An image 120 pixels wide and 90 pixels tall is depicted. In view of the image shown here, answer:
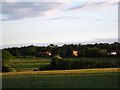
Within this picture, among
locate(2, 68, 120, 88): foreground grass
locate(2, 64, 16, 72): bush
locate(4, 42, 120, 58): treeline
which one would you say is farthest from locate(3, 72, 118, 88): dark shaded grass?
locate(4, 42, 120, 58): treeline

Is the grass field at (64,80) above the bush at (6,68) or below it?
above

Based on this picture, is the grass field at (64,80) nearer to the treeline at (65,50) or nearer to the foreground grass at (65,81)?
the foreground grass at (65,81)

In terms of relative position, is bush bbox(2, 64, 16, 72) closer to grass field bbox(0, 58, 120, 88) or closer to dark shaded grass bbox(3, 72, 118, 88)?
grass field bbox(0, 58, 120, 88)

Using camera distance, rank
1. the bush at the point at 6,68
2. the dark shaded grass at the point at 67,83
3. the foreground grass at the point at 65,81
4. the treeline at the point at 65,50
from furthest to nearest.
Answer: the treeline at the point at 65,50
the bush at the point at 6,68
the foreground grass at the point at 65,81
the dark shaded grass at the point at 67,83

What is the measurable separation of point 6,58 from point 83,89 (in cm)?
2506

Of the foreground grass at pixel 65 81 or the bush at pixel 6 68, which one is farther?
the bush at pixel 6 68

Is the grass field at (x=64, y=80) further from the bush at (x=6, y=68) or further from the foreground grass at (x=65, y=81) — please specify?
the bush at (x=6, y=68)

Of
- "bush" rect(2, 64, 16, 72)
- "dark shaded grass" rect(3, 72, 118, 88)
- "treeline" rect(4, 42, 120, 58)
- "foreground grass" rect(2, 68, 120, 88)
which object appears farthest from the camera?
"treeline" rect(4, 42, 120, 58)

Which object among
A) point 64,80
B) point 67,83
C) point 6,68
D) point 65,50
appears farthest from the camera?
point 65,50

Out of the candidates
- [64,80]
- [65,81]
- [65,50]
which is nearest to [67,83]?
[65,81]

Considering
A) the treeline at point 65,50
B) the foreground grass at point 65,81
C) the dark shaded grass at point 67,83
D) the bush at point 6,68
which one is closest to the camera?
the dark shaded grass at point 67,83

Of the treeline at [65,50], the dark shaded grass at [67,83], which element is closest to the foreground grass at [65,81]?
the dark shaded grass at [67,83]

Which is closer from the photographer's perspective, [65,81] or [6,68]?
[65,81]

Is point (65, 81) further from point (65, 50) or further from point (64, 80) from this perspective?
point (65, 50)
